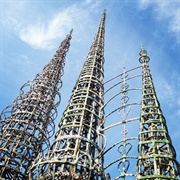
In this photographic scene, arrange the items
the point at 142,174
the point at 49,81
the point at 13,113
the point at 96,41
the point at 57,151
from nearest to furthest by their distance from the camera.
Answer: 1. the point at 142,174
2. the point at 57,151
3. the point at 13,113
4. the point at 49,81
5. the point at 96,41

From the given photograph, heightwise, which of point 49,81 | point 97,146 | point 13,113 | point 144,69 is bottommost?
point 97,146

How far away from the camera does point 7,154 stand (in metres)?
20.1

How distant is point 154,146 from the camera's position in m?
14.7

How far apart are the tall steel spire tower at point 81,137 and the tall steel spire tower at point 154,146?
127 inches

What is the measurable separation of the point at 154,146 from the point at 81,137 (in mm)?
4989

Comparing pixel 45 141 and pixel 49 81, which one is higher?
pixel 49 81

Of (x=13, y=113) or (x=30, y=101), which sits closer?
(x=13, y=113)

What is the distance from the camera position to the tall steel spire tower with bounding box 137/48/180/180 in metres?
13.6

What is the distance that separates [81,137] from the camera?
1692cm

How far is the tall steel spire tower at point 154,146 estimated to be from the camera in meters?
13.6

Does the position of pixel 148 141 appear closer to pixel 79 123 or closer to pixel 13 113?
pixel 79 123

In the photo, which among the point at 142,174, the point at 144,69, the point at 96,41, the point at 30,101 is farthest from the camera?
the point at 96,41

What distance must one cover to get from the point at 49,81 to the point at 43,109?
16.4 ft

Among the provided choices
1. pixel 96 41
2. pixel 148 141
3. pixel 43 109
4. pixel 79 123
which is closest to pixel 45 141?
pixel 43 109
